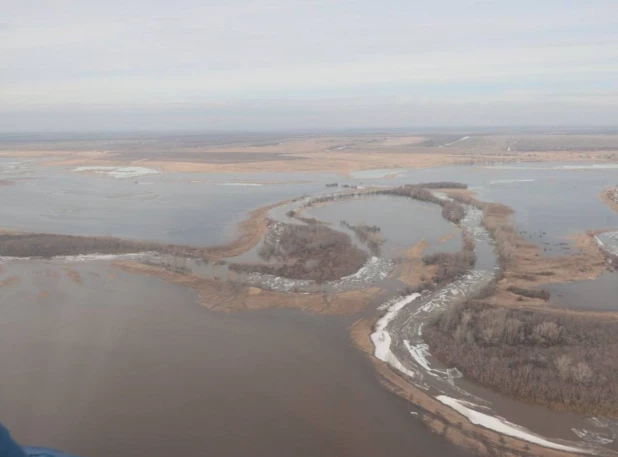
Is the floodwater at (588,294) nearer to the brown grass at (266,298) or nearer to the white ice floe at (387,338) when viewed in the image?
the white ice floe at (387,338)

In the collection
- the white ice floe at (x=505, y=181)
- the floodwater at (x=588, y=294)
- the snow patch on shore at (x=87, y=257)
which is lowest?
the floodwater at (x=588, y=294)

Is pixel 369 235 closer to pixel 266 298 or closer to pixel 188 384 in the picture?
pixel 266 298

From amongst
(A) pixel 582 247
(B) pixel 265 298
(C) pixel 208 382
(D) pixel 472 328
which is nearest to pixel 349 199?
(A) pixel 582 247

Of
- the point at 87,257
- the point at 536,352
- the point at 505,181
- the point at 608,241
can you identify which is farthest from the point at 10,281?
the point at 505,181

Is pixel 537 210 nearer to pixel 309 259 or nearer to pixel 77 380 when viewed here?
pixel 309 259

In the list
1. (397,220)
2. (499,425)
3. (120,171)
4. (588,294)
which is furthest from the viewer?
(120,171)

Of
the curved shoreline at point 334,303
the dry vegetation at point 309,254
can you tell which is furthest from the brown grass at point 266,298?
the dry vegetation at point 309,254
